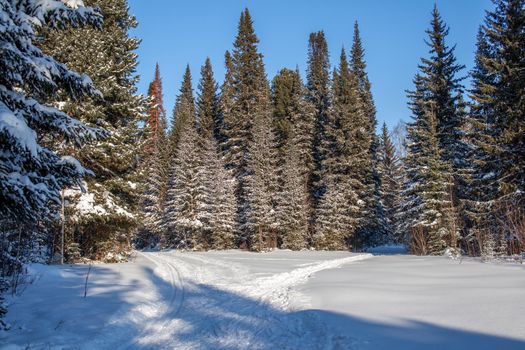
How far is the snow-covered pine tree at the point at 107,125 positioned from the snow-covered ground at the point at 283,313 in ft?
20.5

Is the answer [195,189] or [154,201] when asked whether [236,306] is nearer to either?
[195,189]

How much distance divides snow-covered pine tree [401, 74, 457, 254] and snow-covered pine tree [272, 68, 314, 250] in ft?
32.5

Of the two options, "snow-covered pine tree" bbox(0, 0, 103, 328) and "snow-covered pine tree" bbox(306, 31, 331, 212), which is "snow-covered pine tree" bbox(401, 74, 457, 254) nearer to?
"snow-covered pine tree" bbox(306, 31, 331, 212)

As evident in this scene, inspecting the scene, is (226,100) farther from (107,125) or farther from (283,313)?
(283,313)

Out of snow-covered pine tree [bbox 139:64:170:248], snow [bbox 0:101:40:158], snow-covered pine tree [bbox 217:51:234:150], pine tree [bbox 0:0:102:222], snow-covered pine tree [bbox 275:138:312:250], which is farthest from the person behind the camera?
snow-covered pine tree [bbox 139:64:170:248]

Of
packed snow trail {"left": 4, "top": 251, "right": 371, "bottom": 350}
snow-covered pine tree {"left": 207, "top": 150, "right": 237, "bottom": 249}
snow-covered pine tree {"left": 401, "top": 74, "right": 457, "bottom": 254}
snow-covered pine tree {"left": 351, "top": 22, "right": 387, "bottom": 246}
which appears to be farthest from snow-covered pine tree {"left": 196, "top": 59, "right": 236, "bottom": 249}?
packed snow trail {"left": 4, "top": 251, "right": 371, "bottom": 350}

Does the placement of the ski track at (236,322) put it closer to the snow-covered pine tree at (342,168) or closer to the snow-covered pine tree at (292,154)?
the snow-covered pine tree at (342,168)

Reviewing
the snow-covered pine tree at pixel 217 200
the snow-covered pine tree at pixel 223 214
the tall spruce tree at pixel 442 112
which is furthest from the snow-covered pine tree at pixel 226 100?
the tall spruce tree at pixel 442 112

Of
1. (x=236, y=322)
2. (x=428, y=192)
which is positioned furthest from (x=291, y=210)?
(x=236, y=322)

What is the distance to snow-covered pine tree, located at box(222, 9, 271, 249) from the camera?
38.7m

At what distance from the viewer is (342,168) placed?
35562 mm

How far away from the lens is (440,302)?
23.6ft

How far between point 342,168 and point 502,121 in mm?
16633

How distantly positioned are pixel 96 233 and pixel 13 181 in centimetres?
1553
